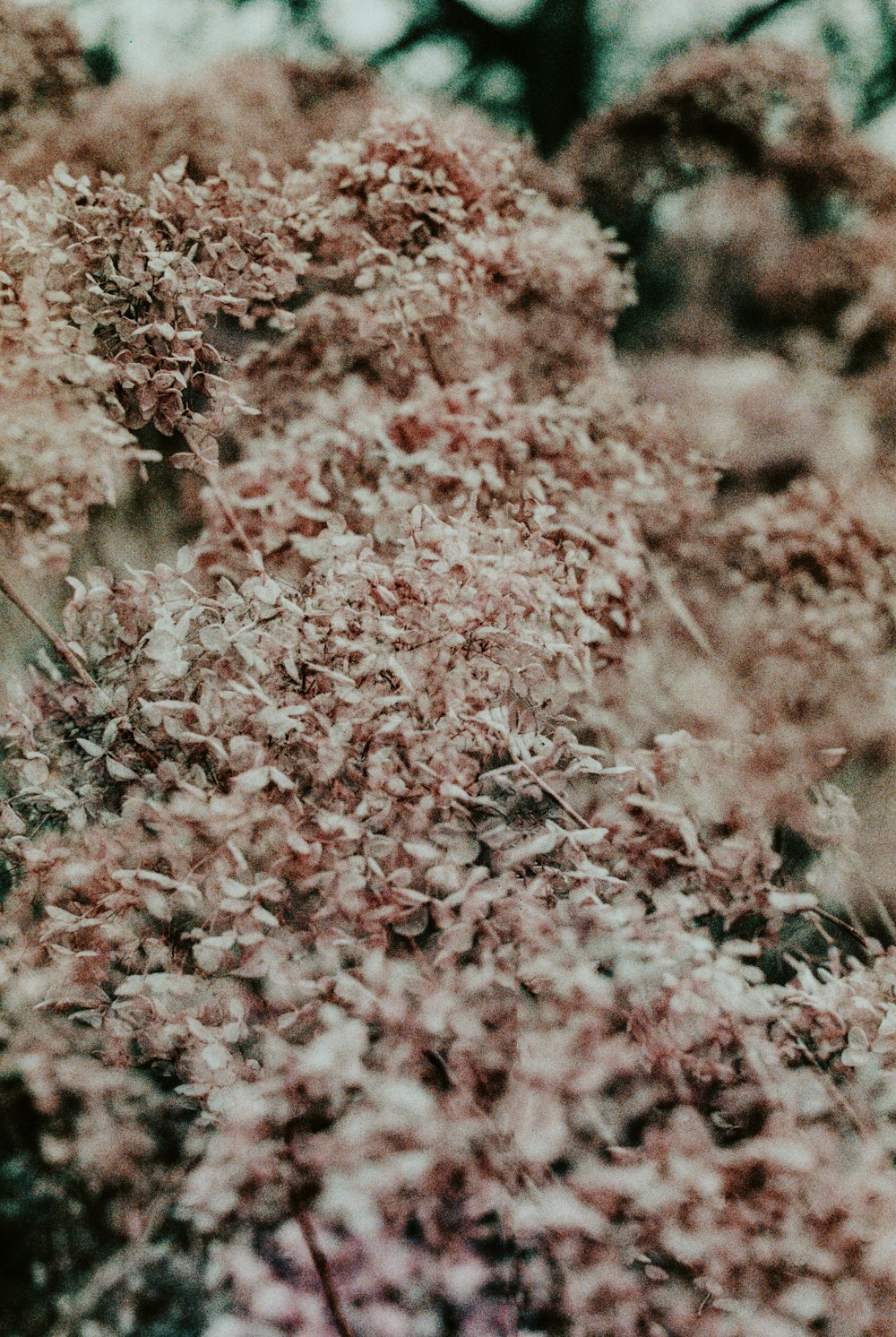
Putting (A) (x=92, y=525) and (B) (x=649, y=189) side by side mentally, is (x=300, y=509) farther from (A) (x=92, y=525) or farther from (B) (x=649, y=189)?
(B) (x=649, y=189)

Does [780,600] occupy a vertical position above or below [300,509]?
below

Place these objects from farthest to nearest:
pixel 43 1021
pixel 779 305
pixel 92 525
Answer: pixel 779 305, pixel 92 525, pixel 43 1021

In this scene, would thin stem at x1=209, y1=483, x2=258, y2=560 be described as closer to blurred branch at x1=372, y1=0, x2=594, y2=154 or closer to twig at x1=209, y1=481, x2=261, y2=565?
twig at x1=209, y1=481, x2=261, y2=565

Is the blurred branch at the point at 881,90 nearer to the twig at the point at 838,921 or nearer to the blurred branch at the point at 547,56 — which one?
the blurred branch at the point at 547,56

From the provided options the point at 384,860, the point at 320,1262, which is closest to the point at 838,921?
the point at 384,860

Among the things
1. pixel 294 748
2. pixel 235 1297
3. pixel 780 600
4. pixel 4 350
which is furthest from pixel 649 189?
pixel 235 1297

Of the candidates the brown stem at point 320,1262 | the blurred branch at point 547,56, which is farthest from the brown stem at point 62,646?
the blurred branch at point 547,56

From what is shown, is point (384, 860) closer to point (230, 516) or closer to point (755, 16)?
point (230, 516)

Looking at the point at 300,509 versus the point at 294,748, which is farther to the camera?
the point at 300,509

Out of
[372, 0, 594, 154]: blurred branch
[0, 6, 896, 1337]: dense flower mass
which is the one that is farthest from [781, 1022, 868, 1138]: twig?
[372, 0, 594, 154]: blurred branch
